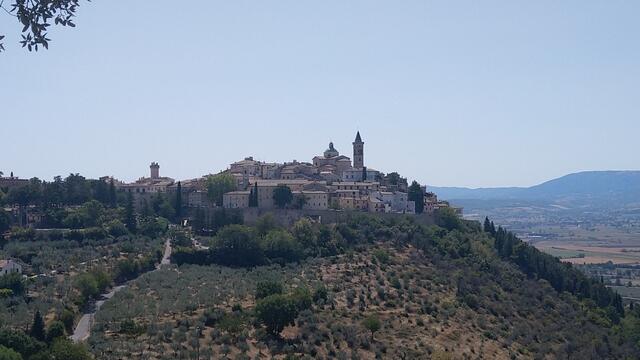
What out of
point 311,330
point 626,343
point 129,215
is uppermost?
point 129,215

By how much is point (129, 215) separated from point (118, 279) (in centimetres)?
1461

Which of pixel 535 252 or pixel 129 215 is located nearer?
pixel 129 215

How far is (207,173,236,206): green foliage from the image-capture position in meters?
71.4

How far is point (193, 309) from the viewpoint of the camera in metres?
40.7

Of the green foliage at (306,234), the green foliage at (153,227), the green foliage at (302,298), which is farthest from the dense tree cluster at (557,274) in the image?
the green foliage at (153,227)

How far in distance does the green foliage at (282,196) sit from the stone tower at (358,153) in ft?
53.6

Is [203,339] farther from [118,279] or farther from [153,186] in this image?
[153,186]

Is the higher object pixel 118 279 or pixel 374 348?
pixel 118 279

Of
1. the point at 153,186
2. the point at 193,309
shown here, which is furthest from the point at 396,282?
the point at 153,186

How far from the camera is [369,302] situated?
47531 mm

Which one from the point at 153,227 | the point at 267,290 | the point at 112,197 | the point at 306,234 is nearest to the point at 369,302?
the point at 267,290

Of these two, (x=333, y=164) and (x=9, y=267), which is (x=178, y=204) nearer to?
(x=333, y=164)

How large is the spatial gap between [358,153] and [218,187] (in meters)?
18.7

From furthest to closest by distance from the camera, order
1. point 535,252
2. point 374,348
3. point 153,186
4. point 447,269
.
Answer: point 153,186 → point 535,252 → point 447,269 → point 374,348
